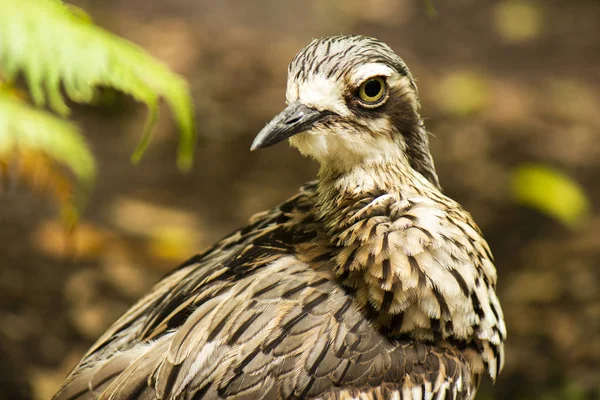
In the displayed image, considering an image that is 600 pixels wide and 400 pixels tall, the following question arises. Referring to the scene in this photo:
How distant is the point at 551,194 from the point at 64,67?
464cm

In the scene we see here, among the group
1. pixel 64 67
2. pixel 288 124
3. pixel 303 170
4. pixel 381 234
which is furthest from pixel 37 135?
pixel 303 170

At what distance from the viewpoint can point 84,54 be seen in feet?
9.27

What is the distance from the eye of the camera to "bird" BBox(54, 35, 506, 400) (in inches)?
102

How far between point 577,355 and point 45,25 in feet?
13.1

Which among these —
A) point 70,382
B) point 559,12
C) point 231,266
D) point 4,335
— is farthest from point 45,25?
point 559,12

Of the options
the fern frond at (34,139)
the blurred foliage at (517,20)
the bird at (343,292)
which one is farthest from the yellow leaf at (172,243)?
the blurred foliage at (517,20)

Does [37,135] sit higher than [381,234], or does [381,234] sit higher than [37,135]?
[37,135]

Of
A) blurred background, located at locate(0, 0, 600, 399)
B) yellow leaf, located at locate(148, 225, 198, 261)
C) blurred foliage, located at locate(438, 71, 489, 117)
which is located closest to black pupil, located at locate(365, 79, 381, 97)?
blurred background, located at locate(0, 0, 600, 399)

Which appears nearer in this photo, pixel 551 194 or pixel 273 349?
pixel 273 349

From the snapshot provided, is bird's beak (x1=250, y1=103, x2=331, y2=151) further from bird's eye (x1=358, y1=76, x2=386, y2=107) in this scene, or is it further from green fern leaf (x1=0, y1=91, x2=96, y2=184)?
green fern leaf (x1=0, y1=91, x2=96, y2=184)

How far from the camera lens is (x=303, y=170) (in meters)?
6.83

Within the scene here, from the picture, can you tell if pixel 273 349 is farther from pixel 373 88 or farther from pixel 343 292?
pixel 373 88

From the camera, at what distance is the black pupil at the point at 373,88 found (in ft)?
8.76

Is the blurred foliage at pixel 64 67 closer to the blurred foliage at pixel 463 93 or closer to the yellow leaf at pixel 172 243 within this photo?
the yellow leaf at pixel 172 243
